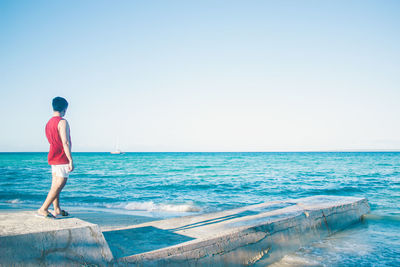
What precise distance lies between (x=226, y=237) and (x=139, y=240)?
48.3 inches

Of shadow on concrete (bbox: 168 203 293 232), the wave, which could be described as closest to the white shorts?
shadow on concrete (bbox: 168 203 293 232)

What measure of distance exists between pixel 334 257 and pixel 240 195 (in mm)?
8509

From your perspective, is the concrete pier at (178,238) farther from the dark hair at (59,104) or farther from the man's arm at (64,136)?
the dark hair at (59,104)

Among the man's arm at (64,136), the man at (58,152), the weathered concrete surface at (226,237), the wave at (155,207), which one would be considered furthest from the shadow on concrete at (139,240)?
the wave at (155,207)

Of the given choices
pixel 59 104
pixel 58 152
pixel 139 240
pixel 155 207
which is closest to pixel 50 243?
pixel 58 152

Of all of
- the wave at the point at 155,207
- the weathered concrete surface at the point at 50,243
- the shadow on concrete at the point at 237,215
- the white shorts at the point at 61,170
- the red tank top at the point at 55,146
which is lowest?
the wave at the point at 155,207

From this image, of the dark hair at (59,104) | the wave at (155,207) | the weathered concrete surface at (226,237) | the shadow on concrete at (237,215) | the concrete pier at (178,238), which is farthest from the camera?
the wave at (155,207)

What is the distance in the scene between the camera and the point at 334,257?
4.64m

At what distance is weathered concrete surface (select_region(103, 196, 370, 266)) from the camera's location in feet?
10.9

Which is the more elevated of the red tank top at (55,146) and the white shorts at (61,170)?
the red tank top at (55,146)

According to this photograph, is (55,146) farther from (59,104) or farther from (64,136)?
(59,104)

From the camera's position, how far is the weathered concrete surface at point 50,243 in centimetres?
240

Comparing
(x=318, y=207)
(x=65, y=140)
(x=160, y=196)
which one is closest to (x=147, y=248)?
(x=65, y=140)

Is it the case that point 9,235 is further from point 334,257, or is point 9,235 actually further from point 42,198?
point 42,198
